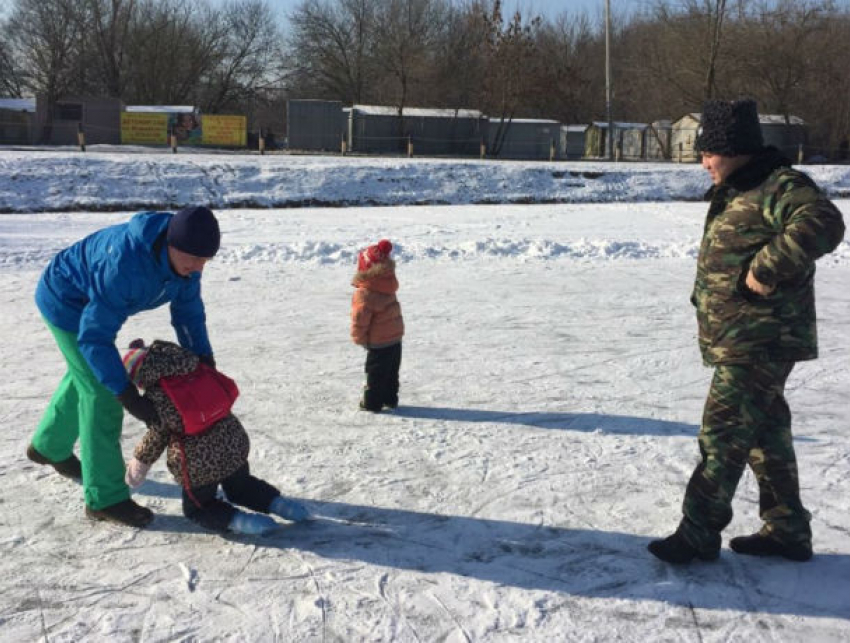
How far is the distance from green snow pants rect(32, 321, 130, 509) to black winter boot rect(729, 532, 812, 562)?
2.58 metres

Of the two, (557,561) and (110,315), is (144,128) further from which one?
(557,561)

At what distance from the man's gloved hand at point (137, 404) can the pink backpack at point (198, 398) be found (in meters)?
0.09

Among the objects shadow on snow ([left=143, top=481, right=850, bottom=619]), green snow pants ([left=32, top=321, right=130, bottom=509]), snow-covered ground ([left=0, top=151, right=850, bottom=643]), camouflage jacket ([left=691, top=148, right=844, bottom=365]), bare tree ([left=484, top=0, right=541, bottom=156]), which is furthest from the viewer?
bare tree ([left=484, top=0, right=541, bottom=156])

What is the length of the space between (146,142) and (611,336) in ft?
94.4

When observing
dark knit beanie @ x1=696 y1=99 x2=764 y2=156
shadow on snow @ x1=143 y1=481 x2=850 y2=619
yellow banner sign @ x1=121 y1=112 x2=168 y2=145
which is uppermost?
yellow banner sign @ x1=121 y1=112 x2=168 y2=145

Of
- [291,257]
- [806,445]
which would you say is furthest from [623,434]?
[291,257]

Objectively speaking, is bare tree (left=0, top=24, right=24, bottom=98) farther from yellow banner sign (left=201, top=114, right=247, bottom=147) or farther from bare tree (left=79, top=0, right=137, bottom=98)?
yellow banner sign (left=201, top=114, right=247, bottom=147)

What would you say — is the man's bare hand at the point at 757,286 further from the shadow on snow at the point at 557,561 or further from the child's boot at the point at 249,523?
the child's boot at the point at 249,523

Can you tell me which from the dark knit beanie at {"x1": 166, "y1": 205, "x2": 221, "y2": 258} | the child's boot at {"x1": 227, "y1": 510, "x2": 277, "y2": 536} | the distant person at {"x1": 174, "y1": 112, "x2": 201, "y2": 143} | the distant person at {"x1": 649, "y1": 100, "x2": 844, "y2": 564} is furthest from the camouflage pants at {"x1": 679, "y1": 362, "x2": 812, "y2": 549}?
the distant person at {"x1": 174, "y1": 112, "x2": 201, "y2": 143}

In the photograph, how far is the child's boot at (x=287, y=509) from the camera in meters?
3.30

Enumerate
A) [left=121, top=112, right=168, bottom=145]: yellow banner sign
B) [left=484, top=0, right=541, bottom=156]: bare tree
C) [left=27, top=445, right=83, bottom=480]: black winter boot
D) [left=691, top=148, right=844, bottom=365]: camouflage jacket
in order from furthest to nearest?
1. [left=484, top=0, right=541, bottom=156]: bare tree
2. [left=121, top=112, right=168, bottom=145]: yellow banner sign
3. [left=27, top=445, right=83, bottom=480]: black winter boot
4. [left=691, top=148, right=844, bottom=365]: camouflage jacket

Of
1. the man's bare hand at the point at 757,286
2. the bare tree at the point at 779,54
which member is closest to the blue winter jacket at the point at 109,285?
the man's bare hand at the point at 757,286

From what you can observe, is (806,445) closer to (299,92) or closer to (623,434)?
(623,434)

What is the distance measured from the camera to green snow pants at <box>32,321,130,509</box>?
317 cm
